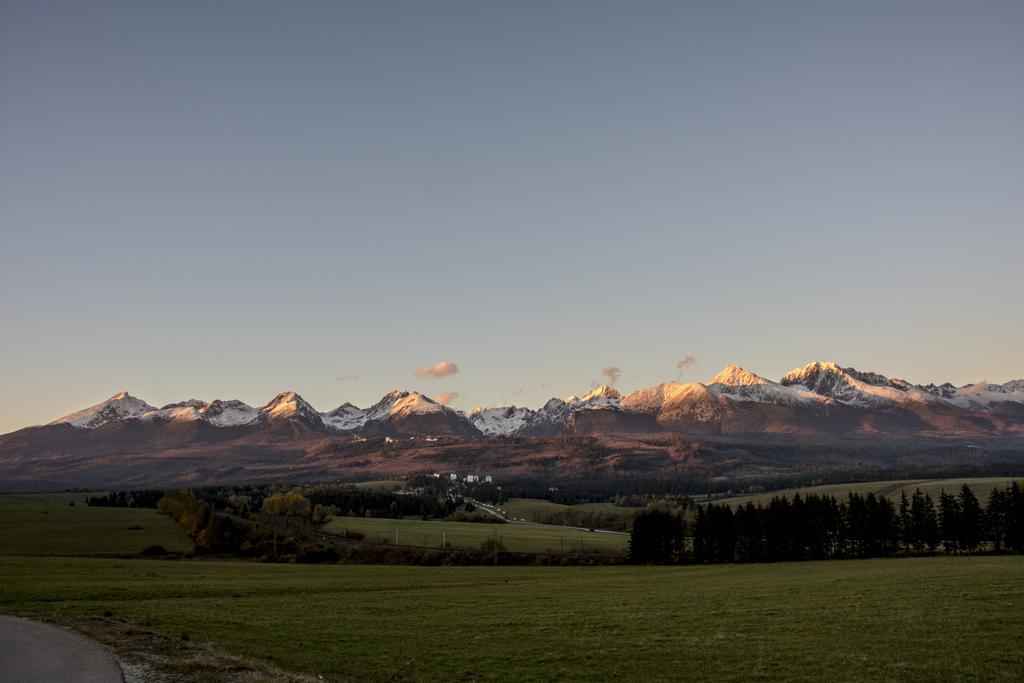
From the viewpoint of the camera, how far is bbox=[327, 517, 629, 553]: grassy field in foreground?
14330 centimetres

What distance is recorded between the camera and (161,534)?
464ft

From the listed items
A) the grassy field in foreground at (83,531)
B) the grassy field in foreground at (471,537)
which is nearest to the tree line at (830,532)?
the grassy field in foreground at (471,537)

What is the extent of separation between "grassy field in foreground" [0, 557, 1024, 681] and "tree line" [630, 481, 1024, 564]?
52821 mm

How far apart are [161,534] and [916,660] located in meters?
144

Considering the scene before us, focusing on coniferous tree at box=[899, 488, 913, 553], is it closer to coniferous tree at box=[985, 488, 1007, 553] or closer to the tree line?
the tree line

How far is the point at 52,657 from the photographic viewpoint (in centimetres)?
2625

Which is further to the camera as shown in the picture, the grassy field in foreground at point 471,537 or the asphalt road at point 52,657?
the grassy field in foreground at point 471,537

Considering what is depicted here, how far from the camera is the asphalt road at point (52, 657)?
→ 23359 mm

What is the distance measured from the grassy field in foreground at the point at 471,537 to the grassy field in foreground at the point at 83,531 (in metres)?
40.3

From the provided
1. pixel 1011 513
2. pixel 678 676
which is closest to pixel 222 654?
pixel 678 676

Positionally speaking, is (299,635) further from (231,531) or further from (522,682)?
(231,531)

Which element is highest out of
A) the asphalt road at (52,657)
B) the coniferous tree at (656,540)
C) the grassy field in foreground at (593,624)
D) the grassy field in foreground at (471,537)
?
the asphalt road at (52,657)

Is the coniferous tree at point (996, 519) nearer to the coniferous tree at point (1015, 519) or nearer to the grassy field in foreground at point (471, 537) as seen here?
the coniferous tree at point (1015, 519)

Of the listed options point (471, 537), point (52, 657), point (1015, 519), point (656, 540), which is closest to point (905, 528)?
point (1015, 519)
